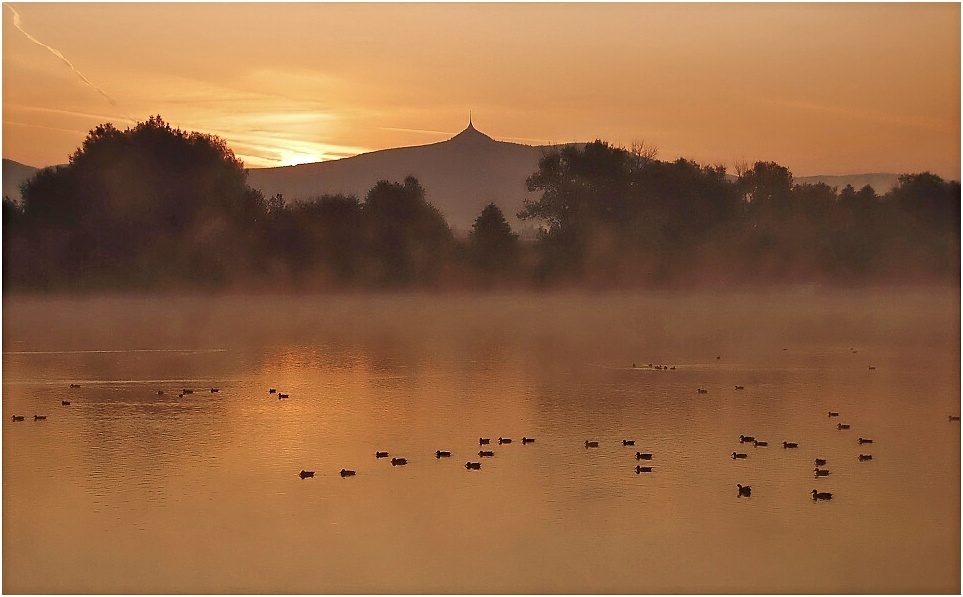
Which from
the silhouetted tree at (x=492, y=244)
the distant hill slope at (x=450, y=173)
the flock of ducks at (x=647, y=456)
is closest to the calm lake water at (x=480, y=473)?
the flock of ducks at (x=647, y=456)

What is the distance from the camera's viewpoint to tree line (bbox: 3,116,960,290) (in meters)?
73.4

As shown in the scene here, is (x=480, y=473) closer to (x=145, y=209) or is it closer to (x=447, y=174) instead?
(x=145, y=209)

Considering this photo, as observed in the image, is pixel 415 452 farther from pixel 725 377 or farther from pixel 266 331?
pixel 266 331

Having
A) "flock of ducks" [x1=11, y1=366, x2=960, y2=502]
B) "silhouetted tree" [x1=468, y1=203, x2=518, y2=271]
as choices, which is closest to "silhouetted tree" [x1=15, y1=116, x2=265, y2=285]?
"silhouetted tree" [x1=468, y1=203, x2=518, y2=271]

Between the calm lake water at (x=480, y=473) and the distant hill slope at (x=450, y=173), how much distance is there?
94.2 metres

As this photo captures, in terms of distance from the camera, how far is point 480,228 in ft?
259

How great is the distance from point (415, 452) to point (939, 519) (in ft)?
23.1

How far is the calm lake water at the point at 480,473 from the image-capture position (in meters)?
12.4

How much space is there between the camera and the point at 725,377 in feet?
85.6

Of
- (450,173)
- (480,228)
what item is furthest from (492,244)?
(450,173)

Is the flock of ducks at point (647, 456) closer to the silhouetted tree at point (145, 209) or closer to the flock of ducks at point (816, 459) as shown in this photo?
the flock of ducks at point (816, 459)

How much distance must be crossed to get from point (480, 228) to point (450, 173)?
185 feet

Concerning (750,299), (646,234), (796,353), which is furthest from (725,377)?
(646,234)

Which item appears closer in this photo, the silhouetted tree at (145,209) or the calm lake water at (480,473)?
the calm lake water at (480,473)
